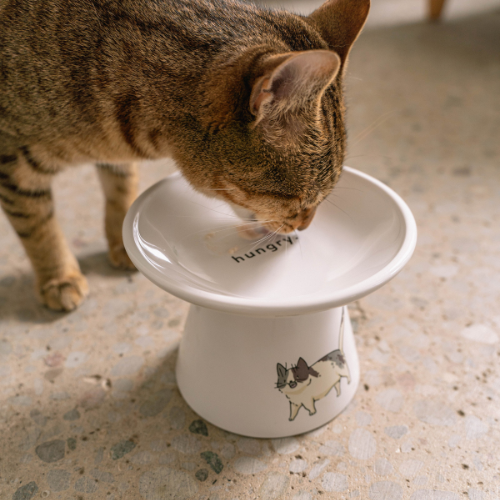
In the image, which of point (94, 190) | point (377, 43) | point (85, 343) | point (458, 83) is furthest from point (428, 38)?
point (85, 343)

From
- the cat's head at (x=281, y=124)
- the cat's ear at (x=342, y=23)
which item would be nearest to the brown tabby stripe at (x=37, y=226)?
the cat's head at (x=281, y=124)

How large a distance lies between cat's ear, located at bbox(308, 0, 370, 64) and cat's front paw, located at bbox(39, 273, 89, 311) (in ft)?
2.34

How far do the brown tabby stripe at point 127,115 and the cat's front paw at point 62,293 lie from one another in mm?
378

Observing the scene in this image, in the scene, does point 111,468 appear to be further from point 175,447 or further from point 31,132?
point 31,132

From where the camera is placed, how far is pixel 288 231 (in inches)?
31.3

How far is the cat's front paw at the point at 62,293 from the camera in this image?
105 cm

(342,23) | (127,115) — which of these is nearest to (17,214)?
(127,115)

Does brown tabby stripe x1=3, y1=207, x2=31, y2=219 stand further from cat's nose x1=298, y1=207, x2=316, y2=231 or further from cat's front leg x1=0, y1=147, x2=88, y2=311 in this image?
cat's nose x1=298, y1=207, x2=316, y2=231

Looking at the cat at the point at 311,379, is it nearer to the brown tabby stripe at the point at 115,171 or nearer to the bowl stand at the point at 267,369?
the bowl stand at the point at 267,369

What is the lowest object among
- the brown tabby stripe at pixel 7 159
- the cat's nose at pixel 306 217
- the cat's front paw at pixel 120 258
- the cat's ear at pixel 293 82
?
the cat's front paw at pixel 120 258

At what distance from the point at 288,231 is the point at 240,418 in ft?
1.03

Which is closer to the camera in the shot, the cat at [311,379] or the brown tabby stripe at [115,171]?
the cat at [311,379]

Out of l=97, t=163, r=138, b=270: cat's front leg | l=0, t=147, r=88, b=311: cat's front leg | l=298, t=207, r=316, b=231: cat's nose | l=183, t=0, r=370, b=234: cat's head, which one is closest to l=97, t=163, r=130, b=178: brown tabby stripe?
l=97, t=163, r=138, b=270: cat's front leg

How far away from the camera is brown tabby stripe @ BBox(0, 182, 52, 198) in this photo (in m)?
0.92
